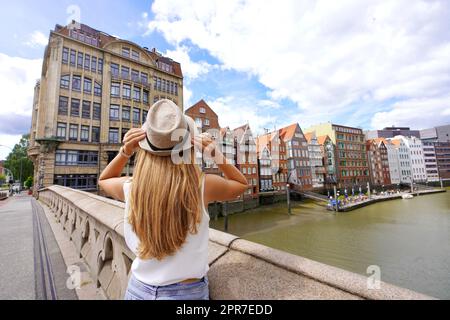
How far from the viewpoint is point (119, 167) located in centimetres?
160

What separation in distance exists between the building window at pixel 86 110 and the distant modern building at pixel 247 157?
20.2 metres

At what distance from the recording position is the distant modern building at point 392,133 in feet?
297

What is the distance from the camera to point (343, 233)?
1995 centimetres

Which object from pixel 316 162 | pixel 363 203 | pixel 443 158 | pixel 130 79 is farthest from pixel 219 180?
pixel 443 158

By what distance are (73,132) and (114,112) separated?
15.8 ft


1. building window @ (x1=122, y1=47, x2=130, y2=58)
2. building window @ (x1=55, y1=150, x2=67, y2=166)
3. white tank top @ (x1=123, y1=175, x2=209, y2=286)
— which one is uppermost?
building window @ (x1=122, y1=47, x2=130, y2=58)

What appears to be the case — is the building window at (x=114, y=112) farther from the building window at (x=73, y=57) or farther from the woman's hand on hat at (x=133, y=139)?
the woman's hand on hat at (x=133, y=139)

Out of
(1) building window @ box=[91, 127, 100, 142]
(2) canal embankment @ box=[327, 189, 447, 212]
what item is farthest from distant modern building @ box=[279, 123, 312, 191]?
(1) building window @ box=[91, 127, 100, 142]

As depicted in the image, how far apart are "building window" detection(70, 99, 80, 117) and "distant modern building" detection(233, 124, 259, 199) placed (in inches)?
832

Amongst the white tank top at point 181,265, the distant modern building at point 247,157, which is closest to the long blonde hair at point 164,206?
the white tank top at point 181,265

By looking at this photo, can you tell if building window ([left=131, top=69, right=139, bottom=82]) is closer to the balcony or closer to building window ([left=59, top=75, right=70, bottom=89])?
the balcony

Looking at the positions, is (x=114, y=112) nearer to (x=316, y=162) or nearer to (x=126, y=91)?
(x=126, y=91)

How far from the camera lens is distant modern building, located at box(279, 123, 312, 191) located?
4114cm
